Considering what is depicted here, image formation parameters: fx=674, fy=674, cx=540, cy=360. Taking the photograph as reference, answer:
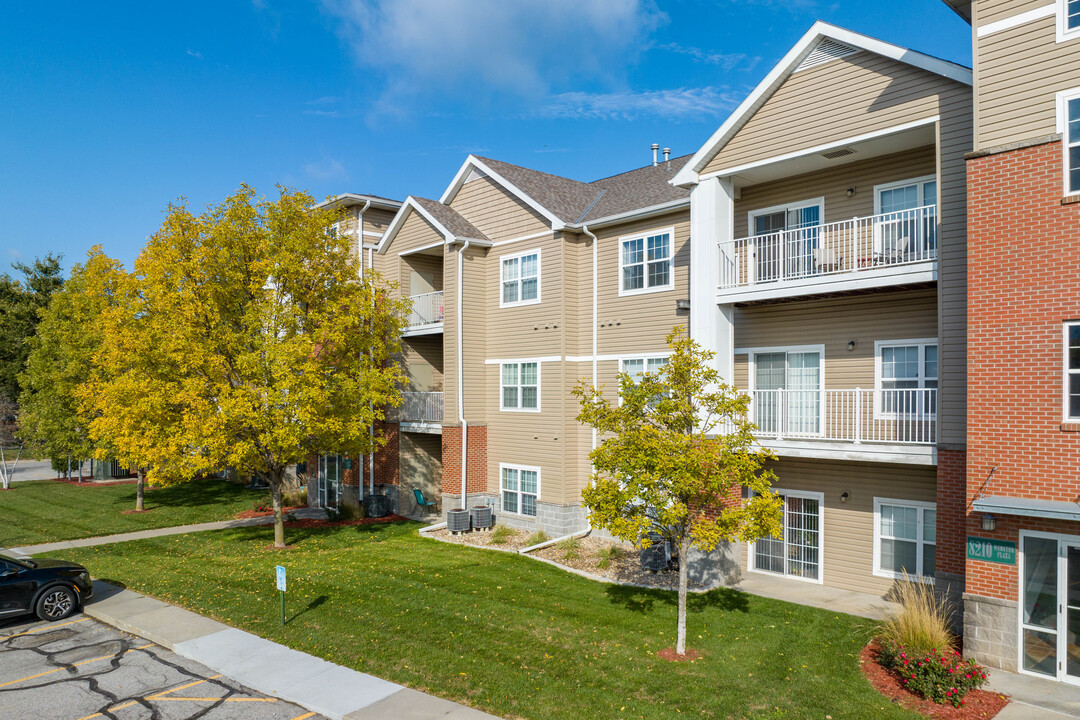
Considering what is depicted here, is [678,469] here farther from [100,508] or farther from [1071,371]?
[100,508]

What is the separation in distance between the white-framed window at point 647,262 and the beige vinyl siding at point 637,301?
0.12 meters

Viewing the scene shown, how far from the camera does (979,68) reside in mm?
11648

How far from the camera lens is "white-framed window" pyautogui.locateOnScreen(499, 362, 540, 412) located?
2175cm

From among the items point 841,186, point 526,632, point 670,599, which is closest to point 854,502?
point 670,599

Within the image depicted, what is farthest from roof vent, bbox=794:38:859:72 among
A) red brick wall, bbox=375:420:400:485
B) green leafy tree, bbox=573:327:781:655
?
red brick wall, bbox=375:420:400:485

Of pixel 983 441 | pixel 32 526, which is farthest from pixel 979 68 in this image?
pixel 32 526

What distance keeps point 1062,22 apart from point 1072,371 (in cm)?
568

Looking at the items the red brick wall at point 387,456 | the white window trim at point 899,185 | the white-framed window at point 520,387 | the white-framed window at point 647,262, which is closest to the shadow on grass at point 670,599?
the white-framed window at point 520,387

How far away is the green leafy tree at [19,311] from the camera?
4625cm

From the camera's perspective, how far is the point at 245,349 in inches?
750

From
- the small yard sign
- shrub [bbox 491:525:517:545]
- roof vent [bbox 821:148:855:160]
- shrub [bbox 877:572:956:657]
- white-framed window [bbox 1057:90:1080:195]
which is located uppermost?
roof vent [bbox 821:148:855:160]

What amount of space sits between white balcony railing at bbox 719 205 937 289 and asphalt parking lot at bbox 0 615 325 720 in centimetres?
1259

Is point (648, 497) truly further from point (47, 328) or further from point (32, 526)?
point (47, 328)

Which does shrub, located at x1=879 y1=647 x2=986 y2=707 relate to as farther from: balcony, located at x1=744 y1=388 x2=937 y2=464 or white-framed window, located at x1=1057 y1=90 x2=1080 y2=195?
white-framed window, located at x1=1057 y1=90 x2=1080 y2=195
